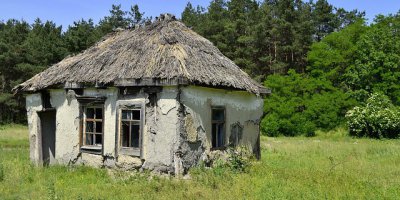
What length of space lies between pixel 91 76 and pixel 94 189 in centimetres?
369

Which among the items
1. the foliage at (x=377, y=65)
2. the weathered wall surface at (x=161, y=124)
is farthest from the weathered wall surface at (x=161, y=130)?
the foliage at (x=377, y=65)

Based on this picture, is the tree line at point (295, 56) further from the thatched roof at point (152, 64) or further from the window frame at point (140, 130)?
the window frame at point (140, 130)

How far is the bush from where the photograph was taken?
29.2 metres

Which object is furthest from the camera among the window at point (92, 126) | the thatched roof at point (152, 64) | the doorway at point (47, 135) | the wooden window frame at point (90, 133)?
the doorway at point (47, 135)

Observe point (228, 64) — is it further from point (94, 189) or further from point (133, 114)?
point (94, 189)

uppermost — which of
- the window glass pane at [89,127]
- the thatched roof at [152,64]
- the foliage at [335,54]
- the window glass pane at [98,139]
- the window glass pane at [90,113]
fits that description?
the foliage at [335,54]

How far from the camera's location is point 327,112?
34.2m

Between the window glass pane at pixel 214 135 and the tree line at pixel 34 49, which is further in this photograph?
the tree line at pixel 34 49

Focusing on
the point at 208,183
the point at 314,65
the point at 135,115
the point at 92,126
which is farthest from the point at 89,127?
the point at 314,65

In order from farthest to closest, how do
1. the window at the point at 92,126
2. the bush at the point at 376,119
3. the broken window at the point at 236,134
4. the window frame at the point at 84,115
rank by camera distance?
the bush at the point at 376,119
the broken window at the point at 236,134
the window at the point at 92,126
the window frame at the point at 84,115

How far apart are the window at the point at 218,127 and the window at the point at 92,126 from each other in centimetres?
342

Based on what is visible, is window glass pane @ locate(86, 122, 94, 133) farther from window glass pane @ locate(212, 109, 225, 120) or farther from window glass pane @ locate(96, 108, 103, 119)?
window glass pane @ locate(212, 109, 225, 120)

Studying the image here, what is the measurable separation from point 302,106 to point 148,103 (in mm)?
26667

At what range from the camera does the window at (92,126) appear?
13273 mm
